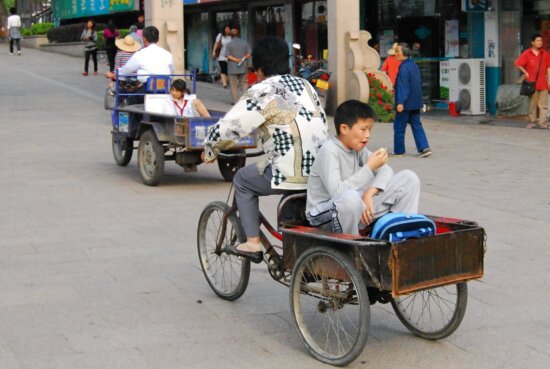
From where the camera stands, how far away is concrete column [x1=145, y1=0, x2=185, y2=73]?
20391mm

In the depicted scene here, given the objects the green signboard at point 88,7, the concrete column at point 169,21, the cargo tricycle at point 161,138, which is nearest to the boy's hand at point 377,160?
the cargo tricycle at point 161,138

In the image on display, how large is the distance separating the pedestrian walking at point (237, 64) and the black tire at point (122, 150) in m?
7.83

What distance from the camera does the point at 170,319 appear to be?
663 centimetres

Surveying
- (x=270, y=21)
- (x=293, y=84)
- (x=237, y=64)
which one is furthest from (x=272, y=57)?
(x=270, y=21)

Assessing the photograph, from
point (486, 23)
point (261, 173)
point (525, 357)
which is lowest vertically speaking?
point (525, 357)

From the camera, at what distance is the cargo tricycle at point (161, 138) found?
11.5 metres

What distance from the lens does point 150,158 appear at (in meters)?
12.2

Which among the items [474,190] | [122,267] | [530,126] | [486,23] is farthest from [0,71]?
[122,267]

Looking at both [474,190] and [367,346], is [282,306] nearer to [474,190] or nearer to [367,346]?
[367,346]

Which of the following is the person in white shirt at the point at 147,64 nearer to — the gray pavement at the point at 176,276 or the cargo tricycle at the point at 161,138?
the gray pavement at the point at 176,276

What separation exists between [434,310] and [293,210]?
3.77 feet

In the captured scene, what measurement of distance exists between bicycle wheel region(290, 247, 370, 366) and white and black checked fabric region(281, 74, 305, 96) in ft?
4.05

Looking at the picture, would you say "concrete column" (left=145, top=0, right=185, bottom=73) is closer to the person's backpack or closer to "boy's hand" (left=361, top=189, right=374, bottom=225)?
"boy's hand" (left=361, top=189, right=374, bottom=225)

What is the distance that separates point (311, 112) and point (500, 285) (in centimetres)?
209
